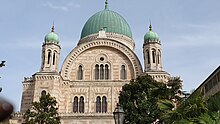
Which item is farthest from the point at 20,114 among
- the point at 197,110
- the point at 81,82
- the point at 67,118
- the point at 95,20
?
the point at 197,110

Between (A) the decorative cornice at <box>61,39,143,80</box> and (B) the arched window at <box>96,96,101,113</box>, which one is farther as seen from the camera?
(A) the decorative cornice at <box>61,39,143,80</box>

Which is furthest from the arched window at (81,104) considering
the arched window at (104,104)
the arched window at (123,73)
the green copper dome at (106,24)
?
the green copper dome at (106,24)

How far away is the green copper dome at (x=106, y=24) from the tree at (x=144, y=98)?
21.6 meters

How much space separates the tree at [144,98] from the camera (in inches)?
592

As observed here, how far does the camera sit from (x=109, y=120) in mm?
27656

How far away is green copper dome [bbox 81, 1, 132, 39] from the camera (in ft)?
123

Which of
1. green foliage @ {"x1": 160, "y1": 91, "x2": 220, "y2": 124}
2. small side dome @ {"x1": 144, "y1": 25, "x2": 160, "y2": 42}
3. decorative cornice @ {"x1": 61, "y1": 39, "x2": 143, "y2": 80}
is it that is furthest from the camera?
small side dome @ {"x1": 144, "y1": 25, "x2": 160, "y2": 42}

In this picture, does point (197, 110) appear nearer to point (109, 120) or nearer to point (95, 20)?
point (109, 120)

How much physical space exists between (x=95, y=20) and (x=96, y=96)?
13.3 metres

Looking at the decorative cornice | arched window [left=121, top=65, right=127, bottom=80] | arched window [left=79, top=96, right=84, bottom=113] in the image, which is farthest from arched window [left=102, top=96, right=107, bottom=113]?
the decorative cornice

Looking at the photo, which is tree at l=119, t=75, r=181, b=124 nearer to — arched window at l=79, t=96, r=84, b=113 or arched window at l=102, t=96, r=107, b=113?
arched window at l=102, t=96, r=107, b=113

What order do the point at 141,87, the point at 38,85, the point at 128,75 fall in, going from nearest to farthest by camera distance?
the point at 141,87 → the point at 38,85 → the point at 128,75

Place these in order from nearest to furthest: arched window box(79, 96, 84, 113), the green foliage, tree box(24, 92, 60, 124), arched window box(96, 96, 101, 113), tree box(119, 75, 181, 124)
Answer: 1. the green foliage
2. tree box(119, 75, 181, 124)
3. tree box(24, 92, 60, 124)
4. arched window box(96, 96, 101, 113)
5. arched window box(79, 96, 84, 113)

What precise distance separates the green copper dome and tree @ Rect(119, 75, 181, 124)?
71.0ft
